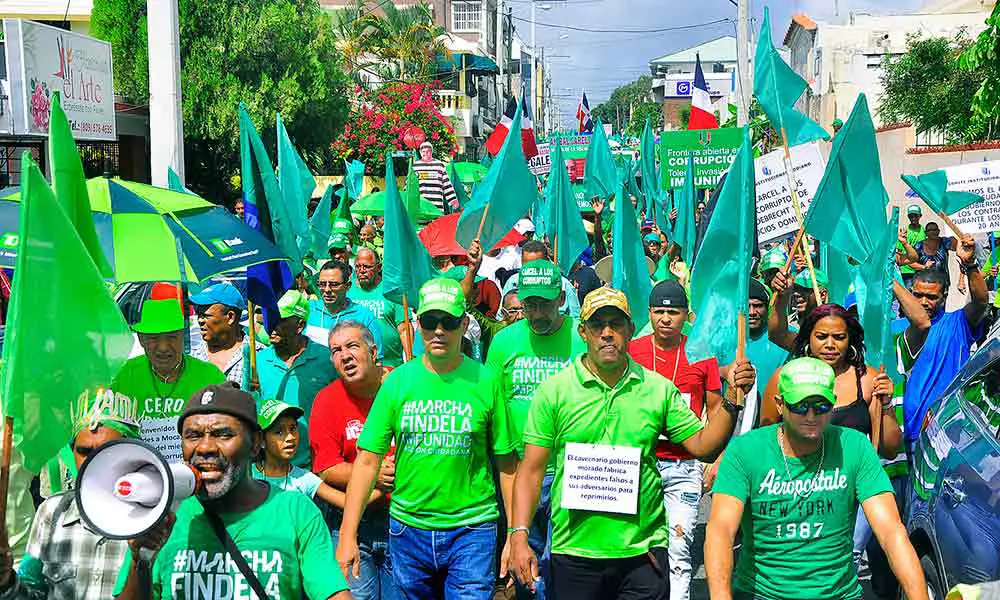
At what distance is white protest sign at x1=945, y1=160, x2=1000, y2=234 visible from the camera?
10211 mm

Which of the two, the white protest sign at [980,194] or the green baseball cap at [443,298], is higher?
the white protest sign at [980,194]

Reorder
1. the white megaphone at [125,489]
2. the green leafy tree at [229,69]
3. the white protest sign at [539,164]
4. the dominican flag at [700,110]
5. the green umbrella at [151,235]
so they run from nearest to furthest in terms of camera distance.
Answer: the white megaphone at [125,489], the green umbrella at [151,235], the dominican flag at [700,110], the white protest sign at [539,164], the green leafy tree at [229,69]

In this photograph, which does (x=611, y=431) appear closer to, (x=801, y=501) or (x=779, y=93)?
(x=801, y=501)

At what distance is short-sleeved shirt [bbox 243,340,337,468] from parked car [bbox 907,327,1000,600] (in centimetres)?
289

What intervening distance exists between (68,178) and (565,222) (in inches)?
286

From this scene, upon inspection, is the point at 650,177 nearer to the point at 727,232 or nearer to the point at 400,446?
the point at 727,232

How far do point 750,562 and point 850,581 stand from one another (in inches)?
14.0

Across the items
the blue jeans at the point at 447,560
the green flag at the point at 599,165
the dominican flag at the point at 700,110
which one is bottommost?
Answer: the blue jeans at the point at 447,560

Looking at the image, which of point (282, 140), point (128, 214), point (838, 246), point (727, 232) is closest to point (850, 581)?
point (727, 232)

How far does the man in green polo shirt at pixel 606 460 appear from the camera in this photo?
4.95 metres

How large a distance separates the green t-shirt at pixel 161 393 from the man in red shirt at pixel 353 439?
51 centimetres

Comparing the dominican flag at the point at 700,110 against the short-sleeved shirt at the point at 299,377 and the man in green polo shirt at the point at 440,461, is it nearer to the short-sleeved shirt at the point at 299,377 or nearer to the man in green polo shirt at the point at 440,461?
the short-sleeved shirt at the point at 299,377

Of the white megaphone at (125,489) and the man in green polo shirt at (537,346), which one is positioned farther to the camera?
the man in green polo shirt at (537,346)

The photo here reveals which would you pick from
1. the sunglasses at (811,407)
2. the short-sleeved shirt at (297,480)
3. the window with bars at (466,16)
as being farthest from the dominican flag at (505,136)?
the window with bars at (466,16)
